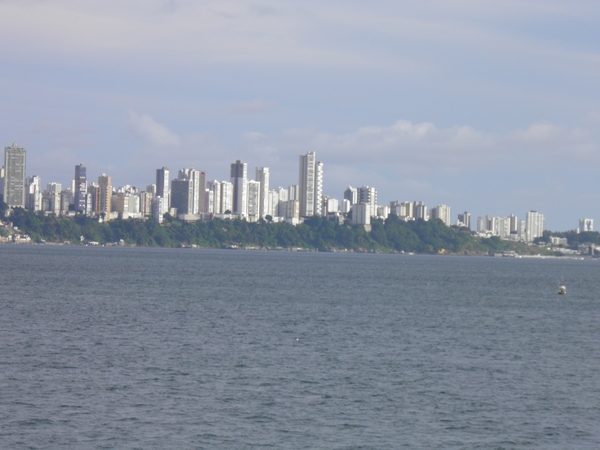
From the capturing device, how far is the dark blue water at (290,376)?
86.5 ft

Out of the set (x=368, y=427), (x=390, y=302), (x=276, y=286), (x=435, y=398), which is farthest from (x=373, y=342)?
(x=276, y=286)

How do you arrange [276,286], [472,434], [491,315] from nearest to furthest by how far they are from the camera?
1. [472,434]
2. [491,315]
3. [276,286]

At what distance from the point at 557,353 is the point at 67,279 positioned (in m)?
62.8

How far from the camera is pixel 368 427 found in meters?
27.4

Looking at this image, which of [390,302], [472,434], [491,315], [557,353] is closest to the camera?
[472,434]

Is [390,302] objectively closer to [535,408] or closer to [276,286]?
[276,286]

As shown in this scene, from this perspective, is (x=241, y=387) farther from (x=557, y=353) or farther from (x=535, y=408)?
(x=557, y=353)

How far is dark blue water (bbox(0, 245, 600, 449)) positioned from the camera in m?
26.4

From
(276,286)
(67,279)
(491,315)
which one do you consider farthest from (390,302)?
(67,279)

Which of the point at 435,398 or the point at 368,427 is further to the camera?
the point at 435,398

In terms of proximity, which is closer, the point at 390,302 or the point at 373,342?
the point at 373,342

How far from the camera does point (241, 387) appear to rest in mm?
32281

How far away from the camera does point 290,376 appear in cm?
3478

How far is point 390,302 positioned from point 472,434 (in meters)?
46.5
